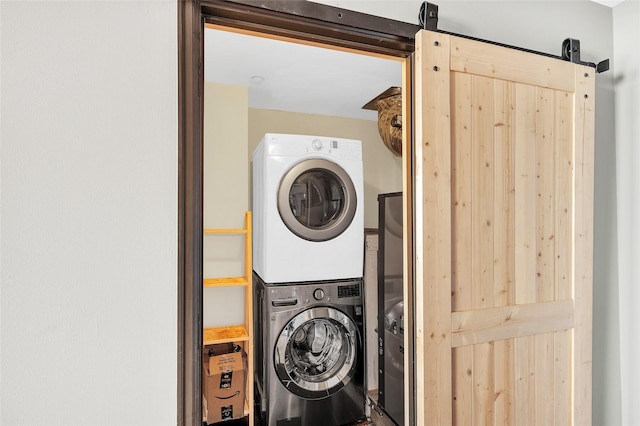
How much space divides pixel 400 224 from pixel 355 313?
2.45 ft

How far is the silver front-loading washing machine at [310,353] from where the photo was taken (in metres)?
2.49

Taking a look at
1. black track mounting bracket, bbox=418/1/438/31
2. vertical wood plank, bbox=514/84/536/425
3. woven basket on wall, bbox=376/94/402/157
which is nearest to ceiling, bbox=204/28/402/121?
woven basket on wall, bbox=376/94/402/157

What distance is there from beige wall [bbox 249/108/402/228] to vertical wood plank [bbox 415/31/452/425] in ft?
A: 6.97

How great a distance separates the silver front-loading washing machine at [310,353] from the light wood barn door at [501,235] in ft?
4.35

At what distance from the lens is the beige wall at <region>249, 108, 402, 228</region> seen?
3.30m

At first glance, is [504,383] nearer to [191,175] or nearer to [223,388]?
[191,175]

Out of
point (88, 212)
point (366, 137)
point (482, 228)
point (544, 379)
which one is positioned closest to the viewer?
point (88, 212)

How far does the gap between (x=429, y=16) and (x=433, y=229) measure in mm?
744

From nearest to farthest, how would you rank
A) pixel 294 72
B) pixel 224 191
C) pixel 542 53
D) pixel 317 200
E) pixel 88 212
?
pixel 88 212 < pixel 542 53 < pixel 294 72 < pixel 317 200 < pixel 224 191

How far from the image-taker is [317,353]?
2658 mm

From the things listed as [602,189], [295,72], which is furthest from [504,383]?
[295,72]

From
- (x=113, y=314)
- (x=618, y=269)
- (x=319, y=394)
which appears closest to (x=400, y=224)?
(x=618, y=269)

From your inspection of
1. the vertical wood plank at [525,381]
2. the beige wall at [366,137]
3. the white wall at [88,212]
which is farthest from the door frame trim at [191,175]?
the beige wall at [366,137]

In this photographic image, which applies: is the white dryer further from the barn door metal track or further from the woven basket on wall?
the barn door metal track
